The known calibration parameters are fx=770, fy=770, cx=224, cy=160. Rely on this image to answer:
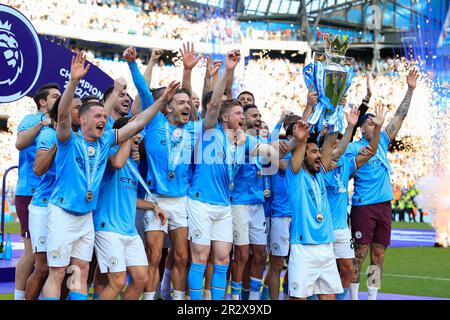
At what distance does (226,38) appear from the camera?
36250 mm

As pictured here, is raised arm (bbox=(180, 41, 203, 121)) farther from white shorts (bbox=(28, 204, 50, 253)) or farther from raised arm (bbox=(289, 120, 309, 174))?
white shorts (bbox=(28, 204, 50, 253))

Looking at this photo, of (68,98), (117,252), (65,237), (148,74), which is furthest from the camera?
(148,74)

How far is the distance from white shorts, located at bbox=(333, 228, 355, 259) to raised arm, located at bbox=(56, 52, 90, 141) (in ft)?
9.71

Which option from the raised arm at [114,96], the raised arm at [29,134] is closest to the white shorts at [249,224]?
the raised arm at [114,96]

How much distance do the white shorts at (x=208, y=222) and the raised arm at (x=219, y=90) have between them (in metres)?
0.74

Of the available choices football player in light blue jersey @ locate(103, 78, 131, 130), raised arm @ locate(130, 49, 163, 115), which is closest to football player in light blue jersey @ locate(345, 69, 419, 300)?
raised arm @ locate(130, 49, 163, 115)

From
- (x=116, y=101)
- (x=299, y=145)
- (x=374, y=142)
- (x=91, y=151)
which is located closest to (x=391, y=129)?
(x=374, y=142)

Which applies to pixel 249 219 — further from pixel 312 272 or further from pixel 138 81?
pixel 138 81

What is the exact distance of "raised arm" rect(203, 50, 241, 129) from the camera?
6.57 m

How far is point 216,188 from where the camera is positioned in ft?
22.9

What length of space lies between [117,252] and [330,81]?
2421mm

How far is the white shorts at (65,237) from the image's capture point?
18.7 feet
